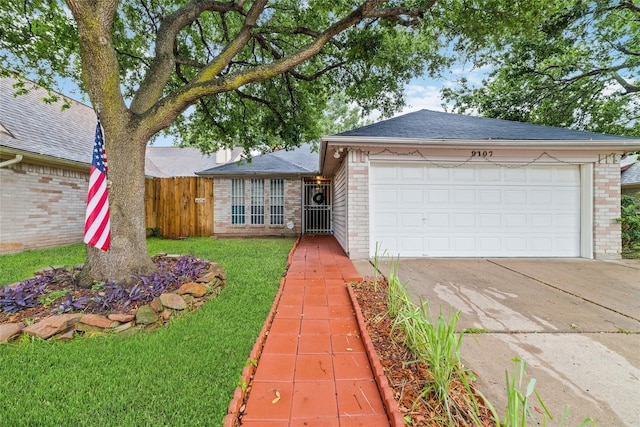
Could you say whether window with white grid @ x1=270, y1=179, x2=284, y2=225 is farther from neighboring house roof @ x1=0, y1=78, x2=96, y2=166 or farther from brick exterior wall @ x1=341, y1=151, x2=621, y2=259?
neighboring house roof @ x1=0, y1=78, x2=96, y2=166

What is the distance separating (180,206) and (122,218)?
7.10m

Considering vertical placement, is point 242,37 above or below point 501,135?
above

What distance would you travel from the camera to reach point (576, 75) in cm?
1016

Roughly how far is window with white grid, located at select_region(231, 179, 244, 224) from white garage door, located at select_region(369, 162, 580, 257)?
20.5 ft

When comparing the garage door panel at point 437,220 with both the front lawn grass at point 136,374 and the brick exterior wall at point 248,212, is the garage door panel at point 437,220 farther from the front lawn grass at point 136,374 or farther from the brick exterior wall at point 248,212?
the brick exterior wall at point 248,212

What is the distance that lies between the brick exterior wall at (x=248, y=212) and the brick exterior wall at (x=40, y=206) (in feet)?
13.5

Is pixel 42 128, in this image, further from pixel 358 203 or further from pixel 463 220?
pixel 463 220

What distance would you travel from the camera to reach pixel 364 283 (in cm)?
420

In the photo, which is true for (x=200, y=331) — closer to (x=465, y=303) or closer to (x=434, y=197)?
(x=465, y=303)

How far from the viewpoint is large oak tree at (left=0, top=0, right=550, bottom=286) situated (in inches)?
147

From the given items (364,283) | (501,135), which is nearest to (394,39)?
(501,135)

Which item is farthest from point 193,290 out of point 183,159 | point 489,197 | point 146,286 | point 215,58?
point 183,159

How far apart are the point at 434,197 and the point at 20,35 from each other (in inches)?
374

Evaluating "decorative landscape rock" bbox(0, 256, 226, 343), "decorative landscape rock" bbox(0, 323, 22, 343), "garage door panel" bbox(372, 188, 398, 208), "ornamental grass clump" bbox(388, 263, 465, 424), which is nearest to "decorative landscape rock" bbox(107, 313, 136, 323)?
"decorative landscape rock" bbox(0, 256, 226, 343)
